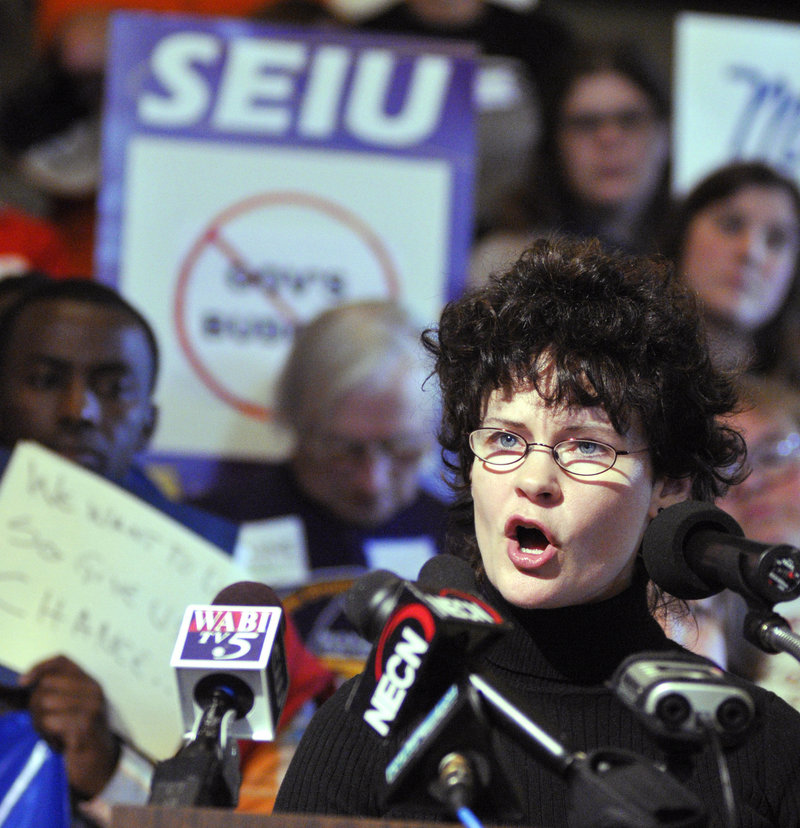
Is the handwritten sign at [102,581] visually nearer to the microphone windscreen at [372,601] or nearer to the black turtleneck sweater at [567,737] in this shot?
the black turtleneck sweater at [567,737]

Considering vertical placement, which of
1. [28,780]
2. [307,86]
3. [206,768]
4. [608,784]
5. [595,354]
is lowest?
[28,780]

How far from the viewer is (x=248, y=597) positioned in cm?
134

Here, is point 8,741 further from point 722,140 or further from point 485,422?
point 722,140

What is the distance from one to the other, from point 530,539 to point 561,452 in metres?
0.12

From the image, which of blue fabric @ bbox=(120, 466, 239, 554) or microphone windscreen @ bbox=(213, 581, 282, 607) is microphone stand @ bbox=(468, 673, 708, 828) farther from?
blue fabric @ bbox=(120, 466, 239, 554)

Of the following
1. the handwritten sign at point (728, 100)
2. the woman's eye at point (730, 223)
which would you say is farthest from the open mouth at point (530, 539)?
the handwritten sign at point (728, 100)

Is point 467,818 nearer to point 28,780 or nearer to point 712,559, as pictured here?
point 712,559

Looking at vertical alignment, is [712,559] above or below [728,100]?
below

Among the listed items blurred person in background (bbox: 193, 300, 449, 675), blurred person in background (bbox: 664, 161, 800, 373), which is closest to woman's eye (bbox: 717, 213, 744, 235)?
blurred person in background (bbox: 664, 161, 800, 373)

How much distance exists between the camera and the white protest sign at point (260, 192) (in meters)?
2.79

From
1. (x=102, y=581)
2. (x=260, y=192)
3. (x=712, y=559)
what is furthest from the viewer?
(x=260, y=192)

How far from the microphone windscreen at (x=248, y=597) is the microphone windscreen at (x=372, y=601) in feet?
0.37

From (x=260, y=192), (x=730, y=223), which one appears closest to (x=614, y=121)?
(x=730, y=223)

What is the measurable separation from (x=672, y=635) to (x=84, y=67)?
2.36 m
